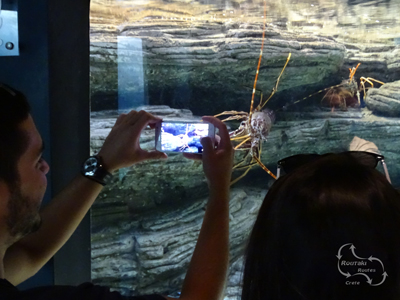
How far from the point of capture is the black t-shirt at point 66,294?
1.73 ft

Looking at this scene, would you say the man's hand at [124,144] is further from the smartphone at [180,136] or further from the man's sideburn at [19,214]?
the man's sideburn at [19,214]

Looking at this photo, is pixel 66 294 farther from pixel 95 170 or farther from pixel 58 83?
pixel 58 83

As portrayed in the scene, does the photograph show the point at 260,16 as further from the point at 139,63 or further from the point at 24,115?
the point at 24,115

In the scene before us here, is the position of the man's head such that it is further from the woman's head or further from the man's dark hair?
the woman's head

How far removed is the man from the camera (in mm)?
607

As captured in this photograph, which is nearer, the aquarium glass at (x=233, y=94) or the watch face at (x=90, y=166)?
the watch face at (x=90, y=166)

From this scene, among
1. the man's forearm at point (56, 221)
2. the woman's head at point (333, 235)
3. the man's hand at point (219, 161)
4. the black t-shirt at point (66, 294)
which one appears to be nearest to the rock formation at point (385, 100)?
the man's hand at point (219, 161)

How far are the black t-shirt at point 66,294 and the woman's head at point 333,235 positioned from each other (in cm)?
22

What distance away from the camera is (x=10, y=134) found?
0.63 metres

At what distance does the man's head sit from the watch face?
198 mm

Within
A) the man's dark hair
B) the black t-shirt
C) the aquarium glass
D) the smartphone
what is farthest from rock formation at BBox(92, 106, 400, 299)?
the black t-shirt

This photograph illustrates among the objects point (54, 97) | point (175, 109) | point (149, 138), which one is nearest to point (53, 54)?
point (54, 97)

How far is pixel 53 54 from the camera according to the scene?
1.03m

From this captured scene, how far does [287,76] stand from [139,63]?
775 millimetres
